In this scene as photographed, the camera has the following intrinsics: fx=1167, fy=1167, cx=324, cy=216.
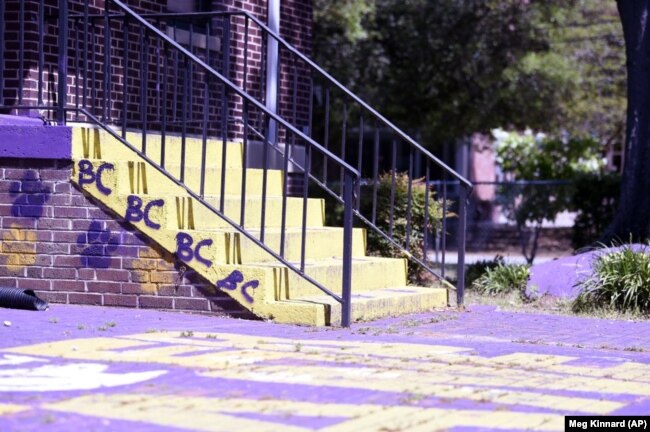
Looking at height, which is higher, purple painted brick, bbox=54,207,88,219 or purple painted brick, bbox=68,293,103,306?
purple painted brick, bbox=54,207,88,219

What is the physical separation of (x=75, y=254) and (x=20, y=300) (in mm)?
633

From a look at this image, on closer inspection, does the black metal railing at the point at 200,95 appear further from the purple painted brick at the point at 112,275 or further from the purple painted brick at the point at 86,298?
the purple painted brick at the point at 86,298

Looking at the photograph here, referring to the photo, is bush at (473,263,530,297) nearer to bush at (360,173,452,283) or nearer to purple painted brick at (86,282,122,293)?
bush at (360,173,452,283)

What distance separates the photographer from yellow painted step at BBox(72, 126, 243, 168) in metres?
9.13

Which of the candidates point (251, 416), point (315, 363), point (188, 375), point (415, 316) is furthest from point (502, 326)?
point (251, 416)

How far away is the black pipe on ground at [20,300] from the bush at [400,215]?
4009 millimetres

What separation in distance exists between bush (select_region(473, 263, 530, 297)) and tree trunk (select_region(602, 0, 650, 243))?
276 centimetres

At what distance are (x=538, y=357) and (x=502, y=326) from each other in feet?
6.10

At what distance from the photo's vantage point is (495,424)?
5.21 m

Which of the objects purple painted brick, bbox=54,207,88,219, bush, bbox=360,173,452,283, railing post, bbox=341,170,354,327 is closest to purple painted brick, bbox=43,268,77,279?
purple painted brick, bbox=54,207,88,219

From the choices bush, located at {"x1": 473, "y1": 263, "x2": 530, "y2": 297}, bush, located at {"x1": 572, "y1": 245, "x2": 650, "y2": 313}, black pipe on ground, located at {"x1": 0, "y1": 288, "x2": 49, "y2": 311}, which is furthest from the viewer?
bush, located at {"x1": 473, "y1": 263, "x2": 530, "y2": 297}

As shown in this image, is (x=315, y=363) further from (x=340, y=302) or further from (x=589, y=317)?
(x=589, y=317)

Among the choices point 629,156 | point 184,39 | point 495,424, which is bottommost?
point 495,424

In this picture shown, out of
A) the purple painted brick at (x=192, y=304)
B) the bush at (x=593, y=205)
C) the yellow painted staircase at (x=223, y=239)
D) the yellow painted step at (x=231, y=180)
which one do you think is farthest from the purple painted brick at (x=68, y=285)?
the bush at (x=593, y=205)
